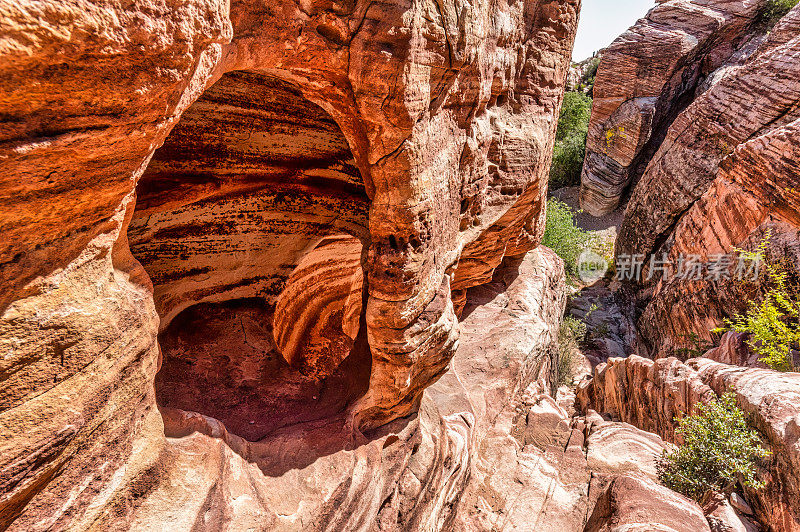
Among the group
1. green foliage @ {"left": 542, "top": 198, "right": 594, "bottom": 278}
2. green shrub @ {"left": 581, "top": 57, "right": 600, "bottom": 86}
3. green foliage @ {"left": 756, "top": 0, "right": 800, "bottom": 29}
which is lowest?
green foliage @ {"left": 542, "top": 198, "right": 594, "bottom": 278}

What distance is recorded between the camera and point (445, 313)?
414 cm

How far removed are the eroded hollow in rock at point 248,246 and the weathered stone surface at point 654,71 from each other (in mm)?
15352

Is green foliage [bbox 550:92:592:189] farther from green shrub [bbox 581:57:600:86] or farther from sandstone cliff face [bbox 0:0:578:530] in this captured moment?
sandstone cliff face [bbox 0:0:578:530]

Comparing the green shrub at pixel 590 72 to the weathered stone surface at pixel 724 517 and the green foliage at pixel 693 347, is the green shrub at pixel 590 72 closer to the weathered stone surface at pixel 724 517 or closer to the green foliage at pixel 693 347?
the green foliage at pixel 693 347

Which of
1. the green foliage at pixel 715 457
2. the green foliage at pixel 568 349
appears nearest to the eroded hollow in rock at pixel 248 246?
the green foliage at pixel 715 457

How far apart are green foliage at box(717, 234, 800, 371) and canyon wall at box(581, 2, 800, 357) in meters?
0.30

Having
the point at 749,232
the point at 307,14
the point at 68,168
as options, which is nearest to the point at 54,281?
the point at 68,168

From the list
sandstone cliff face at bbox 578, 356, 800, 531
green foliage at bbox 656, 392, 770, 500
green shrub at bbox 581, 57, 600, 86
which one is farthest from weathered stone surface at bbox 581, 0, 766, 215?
green foliage at bbox 656, 392, 770, 500

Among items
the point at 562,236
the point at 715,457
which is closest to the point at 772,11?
the point at 562,236

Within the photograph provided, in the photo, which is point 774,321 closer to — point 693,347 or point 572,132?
point 693,347

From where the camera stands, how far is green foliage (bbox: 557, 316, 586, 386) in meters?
9.79

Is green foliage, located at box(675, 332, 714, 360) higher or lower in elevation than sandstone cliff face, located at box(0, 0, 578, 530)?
lower

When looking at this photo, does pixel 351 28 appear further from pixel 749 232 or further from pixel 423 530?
pixel 749 232

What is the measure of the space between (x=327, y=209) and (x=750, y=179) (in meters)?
7.77
